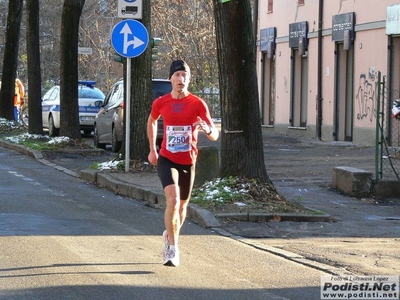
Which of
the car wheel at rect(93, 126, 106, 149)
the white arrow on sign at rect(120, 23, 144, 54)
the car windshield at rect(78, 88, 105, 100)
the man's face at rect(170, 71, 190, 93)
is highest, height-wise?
the white arrow on sign at rect(120, 23, 144, 54)

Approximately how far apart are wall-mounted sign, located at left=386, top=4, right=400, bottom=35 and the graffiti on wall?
1.70 metres

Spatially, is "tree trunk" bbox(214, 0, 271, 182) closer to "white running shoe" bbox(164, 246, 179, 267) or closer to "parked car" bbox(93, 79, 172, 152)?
"white running shoe" bbox(164, 246, 179, 267)

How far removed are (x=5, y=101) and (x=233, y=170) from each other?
20.0 meters

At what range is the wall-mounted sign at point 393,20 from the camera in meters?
23.1

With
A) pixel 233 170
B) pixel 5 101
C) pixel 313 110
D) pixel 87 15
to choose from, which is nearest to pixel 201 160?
pixel 233 170

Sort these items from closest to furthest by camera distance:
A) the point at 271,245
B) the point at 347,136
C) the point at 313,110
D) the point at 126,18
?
the point at 271,245
the point at 126,18
the point at 347,136
the point at 313,110

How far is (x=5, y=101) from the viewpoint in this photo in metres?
31.1

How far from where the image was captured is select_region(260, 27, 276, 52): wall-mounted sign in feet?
109

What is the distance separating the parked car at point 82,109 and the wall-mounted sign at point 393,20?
30.3ft

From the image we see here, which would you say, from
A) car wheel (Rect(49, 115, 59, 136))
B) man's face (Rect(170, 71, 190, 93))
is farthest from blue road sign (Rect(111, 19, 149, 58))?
car wheel (Rect(49, 115, 59, 136))

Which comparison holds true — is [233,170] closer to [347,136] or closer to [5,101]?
[347,136]

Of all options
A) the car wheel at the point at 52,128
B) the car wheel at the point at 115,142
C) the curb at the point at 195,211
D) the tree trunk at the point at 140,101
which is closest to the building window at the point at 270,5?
the car wheel at the point at 52,128

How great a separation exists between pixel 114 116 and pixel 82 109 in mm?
6476

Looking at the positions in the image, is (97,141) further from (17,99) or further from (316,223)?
(316,223)
